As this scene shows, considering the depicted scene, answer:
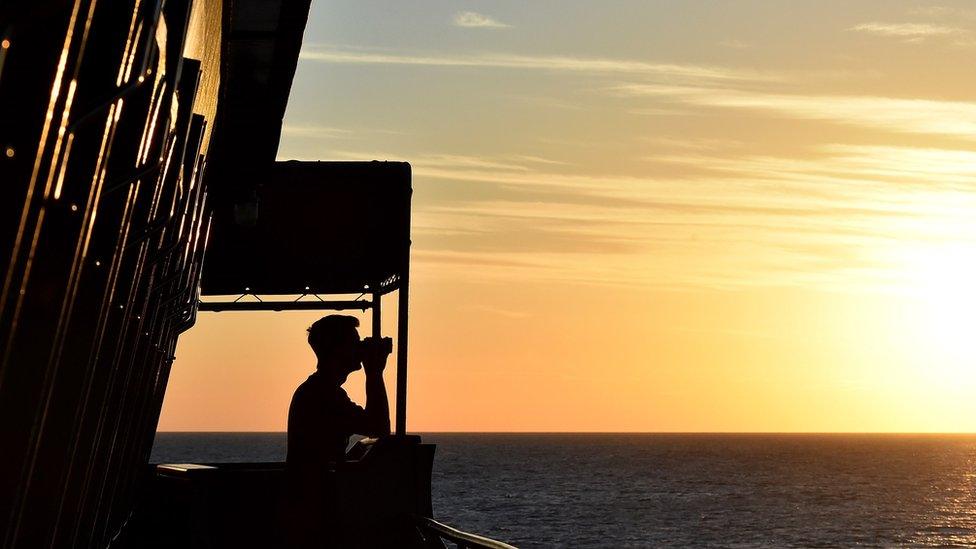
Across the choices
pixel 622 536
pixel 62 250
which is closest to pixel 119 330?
pixel 62 250

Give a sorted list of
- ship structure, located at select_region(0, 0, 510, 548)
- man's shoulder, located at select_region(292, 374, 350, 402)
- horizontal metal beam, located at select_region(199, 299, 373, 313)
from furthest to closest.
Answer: horizontal metal beam, located at select_region(199, 299, 373, 313) < man's shoulder, located at select_region(292, 374, 350, 402) < ship structure, located at select_region(0, 0, 510, 548)

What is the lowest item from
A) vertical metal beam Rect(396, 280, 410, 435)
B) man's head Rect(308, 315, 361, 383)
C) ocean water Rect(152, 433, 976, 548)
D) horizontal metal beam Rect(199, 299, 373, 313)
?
man's head Rect(308, 315, 361, 383)

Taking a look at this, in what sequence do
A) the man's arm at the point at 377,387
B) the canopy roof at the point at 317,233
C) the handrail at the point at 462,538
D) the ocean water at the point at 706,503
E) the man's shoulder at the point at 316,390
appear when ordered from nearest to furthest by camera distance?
the man's shoulder at the point at 316,390, the handrail at the point at 462,538, the man's arm at the point at 377,387, the canopy roof at the point at 317,233, the ocean water at the point at 706,503

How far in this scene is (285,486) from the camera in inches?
196

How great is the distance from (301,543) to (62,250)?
279cm

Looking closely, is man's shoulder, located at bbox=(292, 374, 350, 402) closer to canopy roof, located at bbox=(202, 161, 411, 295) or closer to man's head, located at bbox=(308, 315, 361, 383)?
man's head, located at bbox=(308, 315, 361, 383)

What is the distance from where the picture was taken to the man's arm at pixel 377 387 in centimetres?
588

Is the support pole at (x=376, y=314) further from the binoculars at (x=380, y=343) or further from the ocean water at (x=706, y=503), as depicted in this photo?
the ocean water at (x=706, y=503)

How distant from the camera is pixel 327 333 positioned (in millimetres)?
5109

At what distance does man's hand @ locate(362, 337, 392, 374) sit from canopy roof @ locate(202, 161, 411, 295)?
6.64m

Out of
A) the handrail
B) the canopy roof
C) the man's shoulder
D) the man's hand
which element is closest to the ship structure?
the handrail

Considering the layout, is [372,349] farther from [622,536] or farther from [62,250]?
[622,536]

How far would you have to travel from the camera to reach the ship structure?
72.7 inches

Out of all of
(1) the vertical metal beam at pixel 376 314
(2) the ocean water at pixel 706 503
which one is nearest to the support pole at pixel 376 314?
(1) the vertical metal beam at pixel 376 314
